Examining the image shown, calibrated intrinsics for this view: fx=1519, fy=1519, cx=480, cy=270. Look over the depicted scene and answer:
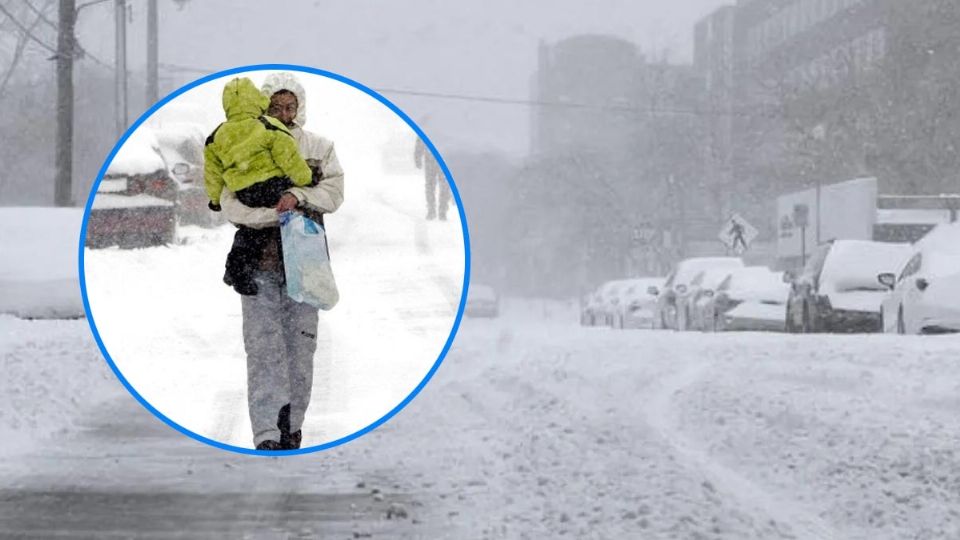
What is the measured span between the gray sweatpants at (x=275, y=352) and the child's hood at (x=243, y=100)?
22cm

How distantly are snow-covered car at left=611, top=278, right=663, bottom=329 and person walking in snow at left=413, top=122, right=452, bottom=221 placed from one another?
34.3m

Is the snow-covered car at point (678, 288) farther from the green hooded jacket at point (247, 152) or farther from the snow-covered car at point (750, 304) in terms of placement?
the green hooded jacket at point (247, 152)

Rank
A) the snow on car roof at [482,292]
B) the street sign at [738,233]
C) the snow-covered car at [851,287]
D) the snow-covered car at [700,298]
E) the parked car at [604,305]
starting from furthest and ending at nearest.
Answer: the street sign at [738,233] < the parked car at [604,305] < the snow on car roof at [482,292] < the snow-covered car at [700,298] < the snow-covered car at [851,287]

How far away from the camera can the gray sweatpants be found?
2105mm

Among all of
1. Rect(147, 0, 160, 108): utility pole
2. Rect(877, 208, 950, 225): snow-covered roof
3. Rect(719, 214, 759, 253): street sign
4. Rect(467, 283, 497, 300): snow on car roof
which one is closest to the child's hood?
Rect(147, 0, 160, 108): utility pole

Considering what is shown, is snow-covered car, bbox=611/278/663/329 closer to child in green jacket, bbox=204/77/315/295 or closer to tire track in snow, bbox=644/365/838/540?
tire track in snow, bbox=644/365/838/540

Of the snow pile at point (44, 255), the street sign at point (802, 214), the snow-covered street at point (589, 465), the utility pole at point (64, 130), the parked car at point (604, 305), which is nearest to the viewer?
the snow-covered street at point (589, 465)

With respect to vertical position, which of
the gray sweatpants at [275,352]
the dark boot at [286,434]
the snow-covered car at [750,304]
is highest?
the gray sweatpants at [275,352]

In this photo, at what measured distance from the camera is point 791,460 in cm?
873

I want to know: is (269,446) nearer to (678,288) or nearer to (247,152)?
(247,152)

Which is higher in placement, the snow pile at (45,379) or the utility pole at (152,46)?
the utility pole at (152,46)

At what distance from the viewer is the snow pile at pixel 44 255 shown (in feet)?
33.1

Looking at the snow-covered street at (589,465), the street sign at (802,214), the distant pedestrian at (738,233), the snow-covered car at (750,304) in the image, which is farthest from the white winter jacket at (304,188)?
the distant pedestrian at (738,233)

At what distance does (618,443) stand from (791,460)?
1085mm
